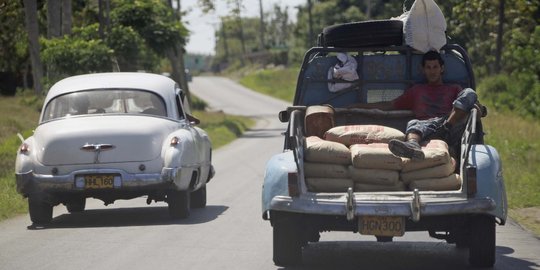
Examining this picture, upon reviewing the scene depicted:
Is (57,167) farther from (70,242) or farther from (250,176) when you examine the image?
(250,176)

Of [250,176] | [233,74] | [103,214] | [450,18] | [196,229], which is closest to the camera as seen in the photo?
[196,229]

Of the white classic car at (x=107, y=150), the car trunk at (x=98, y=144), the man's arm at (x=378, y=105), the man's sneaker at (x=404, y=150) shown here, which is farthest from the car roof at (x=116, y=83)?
the man's sneaker at (x=404, y=150)

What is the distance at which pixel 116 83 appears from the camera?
13914 mm

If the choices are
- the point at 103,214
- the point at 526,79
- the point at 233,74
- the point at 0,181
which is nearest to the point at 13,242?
the point at 103,214

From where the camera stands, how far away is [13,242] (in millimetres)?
11555

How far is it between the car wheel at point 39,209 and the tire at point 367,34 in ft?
13.2

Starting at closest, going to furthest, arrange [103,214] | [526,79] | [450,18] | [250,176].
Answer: [103,214] → [250,176] → [526,79] → [450,18]

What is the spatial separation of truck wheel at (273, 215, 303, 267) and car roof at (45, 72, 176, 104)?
497cm

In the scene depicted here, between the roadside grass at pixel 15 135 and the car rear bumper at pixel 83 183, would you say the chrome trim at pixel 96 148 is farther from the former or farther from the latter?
the roadside grass at pixel 15 135

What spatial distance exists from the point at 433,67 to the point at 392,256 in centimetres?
184

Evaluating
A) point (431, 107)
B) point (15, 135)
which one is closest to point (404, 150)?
point (431, 107)

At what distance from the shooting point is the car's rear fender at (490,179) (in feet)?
28.4

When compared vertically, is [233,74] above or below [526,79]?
below

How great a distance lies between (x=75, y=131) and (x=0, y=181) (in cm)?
586
